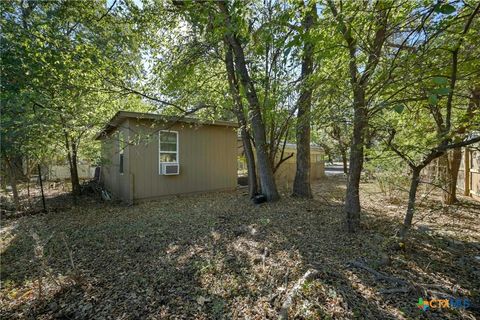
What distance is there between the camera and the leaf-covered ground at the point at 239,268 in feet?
7.00

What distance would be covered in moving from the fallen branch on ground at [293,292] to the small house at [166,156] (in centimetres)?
501

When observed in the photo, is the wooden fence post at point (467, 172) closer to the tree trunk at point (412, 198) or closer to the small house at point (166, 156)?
the tree trunk at point (412, 198)

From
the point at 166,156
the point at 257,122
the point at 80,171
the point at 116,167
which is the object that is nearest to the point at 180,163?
the point at 166,156

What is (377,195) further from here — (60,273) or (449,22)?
(60,273)

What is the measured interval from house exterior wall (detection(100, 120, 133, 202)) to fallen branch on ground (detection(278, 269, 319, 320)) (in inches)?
230

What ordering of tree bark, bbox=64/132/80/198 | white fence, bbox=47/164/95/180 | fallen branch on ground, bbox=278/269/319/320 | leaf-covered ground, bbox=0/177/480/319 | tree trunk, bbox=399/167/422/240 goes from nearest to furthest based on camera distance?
1. fallen branch on ground, bbox=278/269/319/320
2. leaf-covered ground, bbox=0/177/480/319
3. tree trunk, bbox=399/167/422/240
4. tree bark, bbox=64/132/80/198
5. white fence, bbox=47/164/95/180

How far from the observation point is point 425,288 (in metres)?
2.20

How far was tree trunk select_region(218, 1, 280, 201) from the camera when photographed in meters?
5.79

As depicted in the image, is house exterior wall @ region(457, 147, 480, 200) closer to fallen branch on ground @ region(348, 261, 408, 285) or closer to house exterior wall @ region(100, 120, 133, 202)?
fallen branch on ground @ region(348, 261, 408, 285)

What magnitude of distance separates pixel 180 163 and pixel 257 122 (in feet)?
10.8

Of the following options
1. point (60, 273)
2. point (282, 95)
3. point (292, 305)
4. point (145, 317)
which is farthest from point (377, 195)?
point (60, 273)

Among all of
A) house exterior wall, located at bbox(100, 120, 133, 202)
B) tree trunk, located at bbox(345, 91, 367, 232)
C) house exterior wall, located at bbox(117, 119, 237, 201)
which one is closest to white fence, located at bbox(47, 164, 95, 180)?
house exterior wall, located at bbox(100, 120, 133, 202)

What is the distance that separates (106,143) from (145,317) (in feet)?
24.6

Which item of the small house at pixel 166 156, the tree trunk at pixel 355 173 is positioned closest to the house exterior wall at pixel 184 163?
the small house at pixel 166 156
